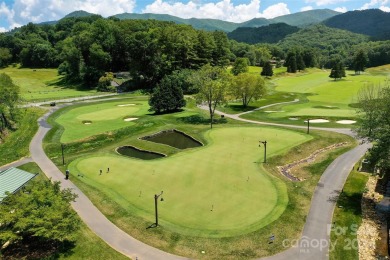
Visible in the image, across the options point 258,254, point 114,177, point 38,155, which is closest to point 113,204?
point 114,177

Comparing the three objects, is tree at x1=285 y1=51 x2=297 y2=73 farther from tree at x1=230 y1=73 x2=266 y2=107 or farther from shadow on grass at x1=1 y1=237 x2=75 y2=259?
shadow on grass at x1=1 y1=237 x2=75 y2=259

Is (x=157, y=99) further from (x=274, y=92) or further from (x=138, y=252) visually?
(x=138, y=252)

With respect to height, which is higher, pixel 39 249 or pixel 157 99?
pixel 157 99

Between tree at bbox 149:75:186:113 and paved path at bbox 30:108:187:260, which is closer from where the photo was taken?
paved path at bbox 30:108:187:260

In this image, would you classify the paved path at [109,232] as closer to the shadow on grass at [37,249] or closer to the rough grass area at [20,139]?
the shadow on grass at [37,249]

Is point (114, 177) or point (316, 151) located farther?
point (316, 151)

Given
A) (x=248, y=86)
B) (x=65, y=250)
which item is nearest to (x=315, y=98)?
(x=248, y=86)

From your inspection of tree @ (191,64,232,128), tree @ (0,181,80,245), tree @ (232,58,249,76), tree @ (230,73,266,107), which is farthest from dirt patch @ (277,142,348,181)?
tree @ (232,58,249,76)
